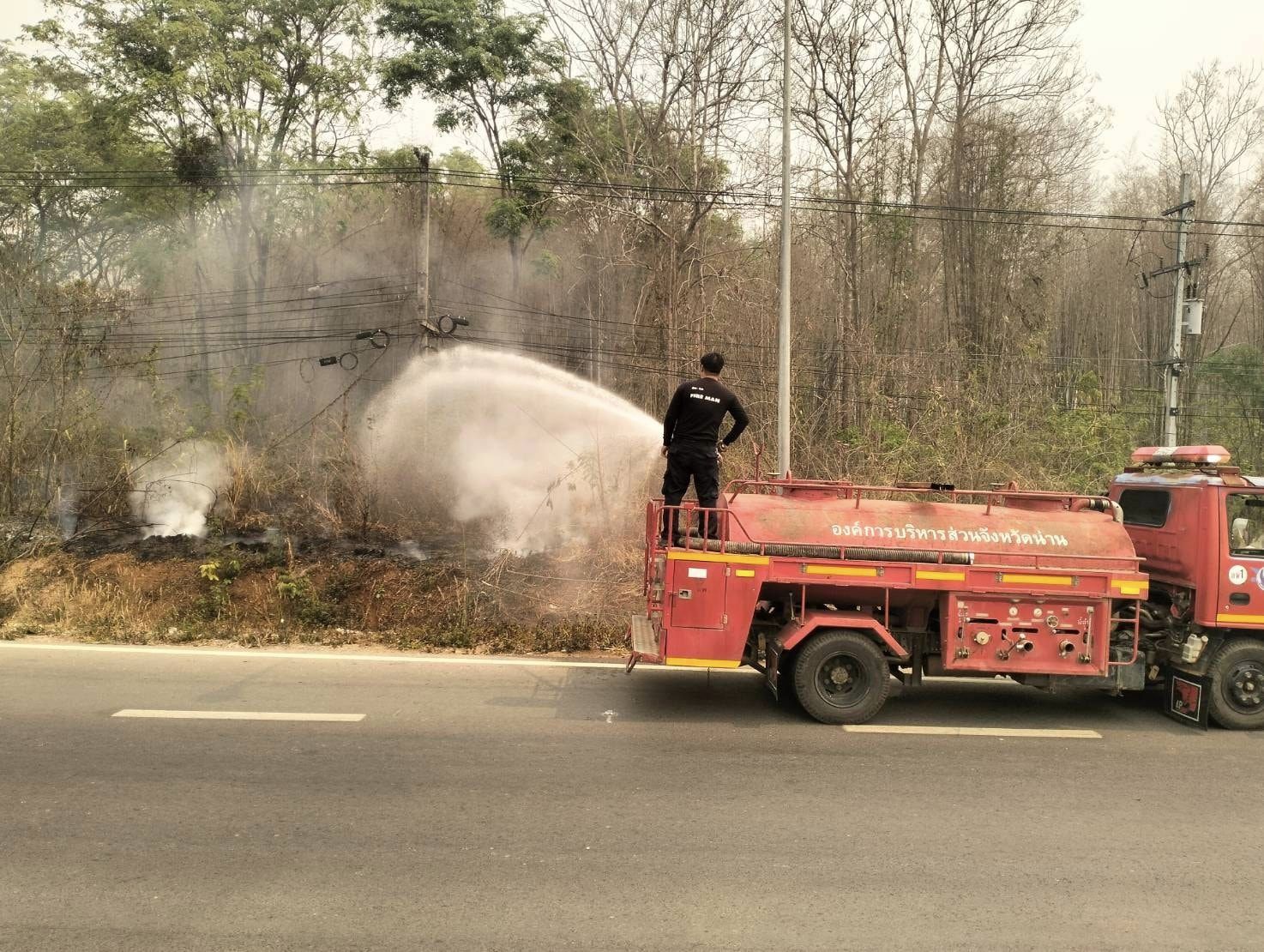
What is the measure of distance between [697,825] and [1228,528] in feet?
17.1

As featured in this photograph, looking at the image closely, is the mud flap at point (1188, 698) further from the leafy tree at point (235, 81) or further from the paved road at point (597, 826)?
the leafy tree at point (235, 81)

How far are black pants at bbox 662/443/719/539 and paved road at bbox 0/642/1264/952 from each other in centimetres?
177

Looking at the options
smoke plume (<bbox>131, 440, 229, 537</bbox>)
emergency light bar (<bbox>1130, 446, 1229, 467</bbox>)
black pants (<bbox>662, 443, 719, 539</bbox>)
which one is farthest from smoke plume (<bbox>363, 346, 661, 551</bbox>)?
emergency light bar (<bbox>1130, 446, 1229, 467</bbox>)

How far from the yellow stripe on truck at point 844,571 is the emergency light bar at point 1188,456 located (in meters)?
2.94

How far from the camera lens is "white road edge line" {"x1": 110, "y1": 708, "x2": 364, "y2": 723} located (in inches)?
263

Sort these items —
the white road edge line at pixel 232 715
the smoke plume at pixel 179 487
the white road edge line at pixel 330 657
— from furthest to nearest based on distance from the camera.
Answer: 1. the smoke plume at pixel 179 487
2. the white road edge line at pixel 330 657
3. the white road edge line at pixel 232 715

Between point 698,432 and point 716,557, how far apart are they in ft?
4.42

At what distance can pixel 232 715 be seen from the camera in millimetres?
6750

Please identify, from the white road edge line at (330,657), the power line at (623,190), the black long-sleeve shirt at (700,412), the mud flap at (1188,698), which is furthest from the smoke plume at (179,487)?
the mud flap at (1188,698)

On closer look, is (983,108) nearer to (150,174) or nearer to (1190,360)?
(1190,360)

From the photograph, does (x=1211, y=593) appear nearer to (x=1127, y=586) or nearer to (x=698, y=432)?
(x=1127, y=586)

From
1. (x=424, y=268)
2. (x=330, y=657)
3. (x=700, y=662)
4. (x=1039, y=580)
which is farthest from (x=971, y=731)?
(x=424, y=268)

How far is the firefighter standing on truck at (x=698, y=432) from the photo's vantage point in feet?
25.3

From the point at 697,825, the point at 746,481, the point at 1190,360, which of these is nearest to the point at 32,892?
the point at 697,825
